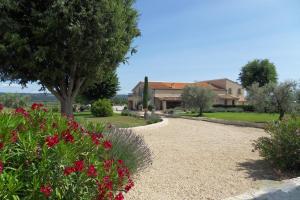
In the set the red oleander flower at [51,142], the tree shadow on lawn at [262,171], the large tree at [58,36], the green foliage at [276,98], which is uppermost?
the large tree at [58,36]

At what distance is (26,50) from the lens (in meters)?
13.4

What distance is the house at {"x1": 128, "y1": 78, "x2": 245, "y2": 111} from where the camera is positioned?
62.2 metres

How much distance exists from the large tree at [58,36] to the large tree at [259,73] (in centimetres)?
5845

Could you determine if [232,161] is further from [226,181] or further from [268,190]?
[268,190]

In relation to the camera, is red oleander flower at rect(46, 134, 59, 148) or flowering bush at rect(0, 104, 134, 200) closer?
flowering bush at rect(0, 104, 134, 200)

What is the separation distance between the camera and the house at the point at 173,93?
62219 mm

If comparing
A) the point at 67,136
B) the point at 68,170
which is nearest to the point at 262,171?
the point at 67,136

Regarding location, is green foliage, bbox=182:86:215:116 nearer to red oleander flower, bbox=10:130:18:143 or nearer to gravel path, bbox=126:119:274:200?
gravel path, bbox=126:119:274:200

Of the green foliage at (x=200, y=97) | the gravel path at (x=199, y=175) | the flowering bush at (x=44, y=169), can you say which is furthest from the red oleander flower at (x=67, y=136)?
the green foliage at (x=200, y=97)

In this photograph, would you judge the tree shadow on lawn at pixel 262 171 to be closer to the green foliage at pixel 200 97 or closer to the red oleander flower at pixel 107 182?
the red oleander flower at pixel 107 182

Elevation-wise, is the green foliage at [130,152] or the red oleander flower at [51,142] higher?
the red oleander flower at [51,142]

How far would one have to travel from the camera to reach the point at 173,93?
63719mm

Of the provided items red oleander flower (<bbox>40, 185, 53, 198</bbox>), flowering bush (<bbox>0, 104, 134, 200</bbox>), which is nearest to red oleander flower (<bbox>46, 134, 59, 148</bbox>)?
flowering bush (<bbox>0, 104, 134, 200</bbox>)

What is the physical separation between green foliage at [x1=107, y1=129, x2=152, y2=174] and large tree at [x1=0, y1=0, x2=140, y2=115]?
709 cm
